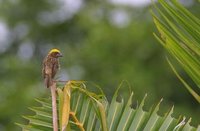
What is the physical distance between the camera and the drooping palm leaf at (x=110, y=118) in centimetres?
166

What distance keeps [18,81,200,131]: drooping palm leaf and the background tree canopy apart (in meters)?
9.51

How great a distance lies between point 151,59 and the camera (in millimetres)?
14734

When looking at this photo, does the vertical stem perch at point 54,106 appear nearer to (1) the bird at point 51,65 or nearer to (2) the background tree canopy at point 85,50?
(1) the bird at point 51,65

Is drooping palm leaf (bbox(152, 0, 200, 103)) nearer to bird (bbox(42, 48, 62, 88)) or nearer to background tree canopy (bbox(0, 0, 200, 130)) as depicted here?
bird (bbox(42, 48, 62, 88))

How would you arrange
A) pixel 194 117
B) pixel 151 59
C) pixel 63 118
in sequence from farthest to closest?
1. pixel 151 59
2. pixel 194 117
3. pixel 63 118

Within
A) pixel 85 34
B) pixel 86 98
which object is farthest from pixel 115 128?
pixel 85 34

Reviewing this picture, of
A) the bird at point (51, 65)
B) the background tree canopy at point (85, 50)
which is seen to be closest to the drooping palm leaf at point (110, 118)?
the bird at point (51, 65)

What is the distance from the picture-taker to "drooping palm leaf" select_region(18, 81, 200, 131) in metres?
1.66

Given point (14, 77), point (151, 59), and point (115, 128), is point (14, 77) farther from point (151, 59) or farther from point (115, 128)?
point (115, 128)

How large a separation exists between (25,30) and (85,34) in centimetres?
158

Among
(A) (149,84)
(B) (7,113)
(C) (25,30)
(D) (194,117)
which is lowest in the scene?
(D) (194,117)

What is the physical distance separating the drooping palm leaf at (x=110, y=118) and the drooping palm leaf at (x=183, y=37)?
23cm

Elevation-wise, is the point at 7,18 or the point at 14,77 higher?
the point at 7,18

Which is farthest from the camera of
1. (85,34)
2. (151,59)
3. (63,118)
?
(85,34)
